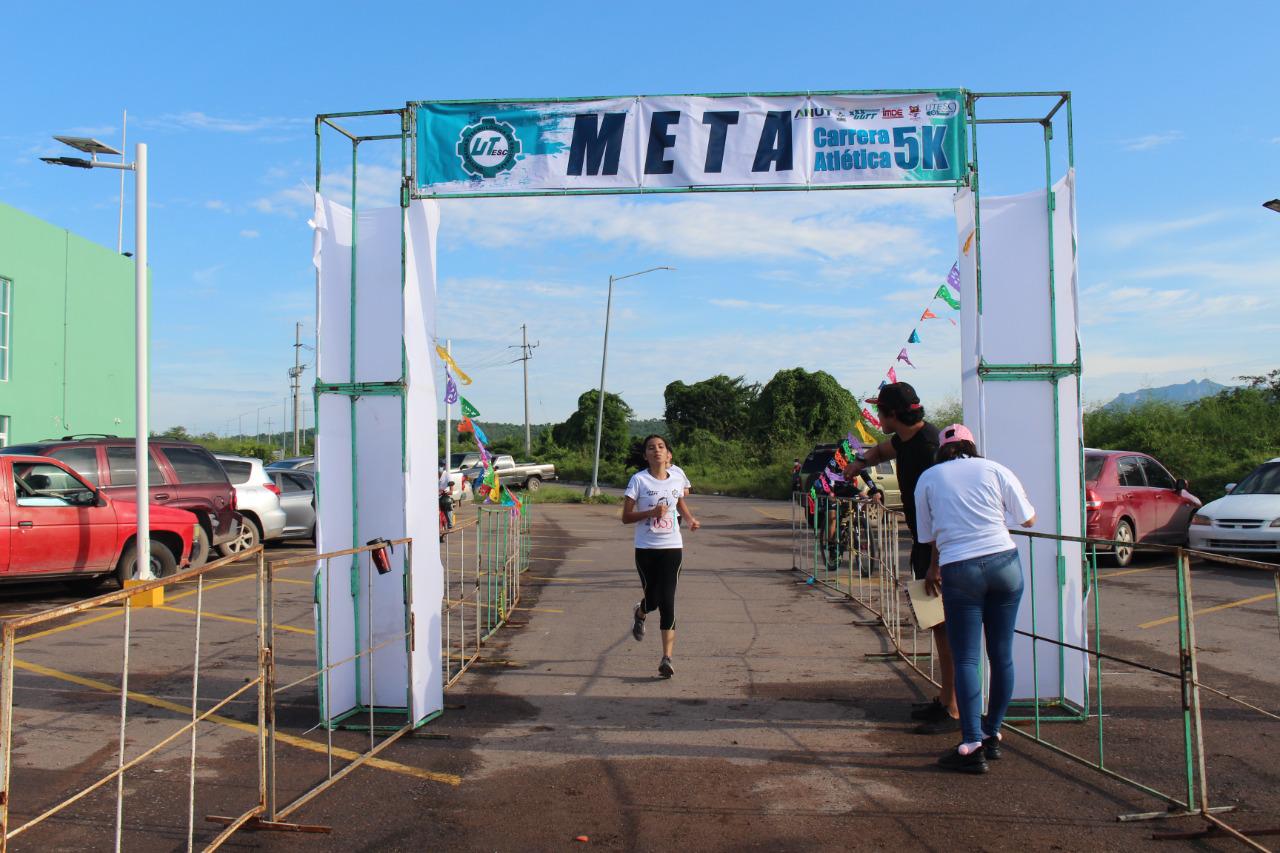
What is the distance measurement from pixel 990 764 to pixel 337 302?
484 cm

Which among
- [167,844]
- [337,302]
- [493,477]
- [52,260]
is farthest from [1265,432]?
[52,260]

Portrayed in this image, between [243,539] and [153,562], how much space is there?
356 cm

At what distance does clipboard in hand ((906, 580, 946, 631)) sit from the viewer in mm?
6289

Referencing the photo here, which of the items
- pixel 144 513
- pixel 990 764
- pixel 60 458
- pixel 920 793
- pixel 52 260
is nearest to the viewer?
pixel 920 793

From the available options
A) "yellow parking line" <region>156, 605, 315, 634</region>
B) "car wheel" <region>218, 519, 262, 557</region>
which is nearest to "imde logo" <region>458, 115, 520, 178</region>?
"yellow parking line" <region>156, 605, 315, 634</region>

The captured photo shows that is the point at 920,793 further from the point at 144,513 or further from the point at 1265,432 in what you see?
the point at 1265,432

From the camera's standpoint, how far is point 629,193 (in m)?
6.97

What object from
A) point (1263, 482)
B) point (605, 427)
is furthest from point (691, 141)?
point (605, 427)

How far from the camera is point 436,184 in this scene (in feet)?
22.6

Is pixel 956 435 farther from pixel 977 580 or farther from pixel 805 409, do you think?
pixel 805 409

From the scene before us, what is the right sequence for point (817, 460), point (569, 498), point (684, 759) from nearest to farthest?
point (684, 759)
point (817, 460)
point (569, 498)

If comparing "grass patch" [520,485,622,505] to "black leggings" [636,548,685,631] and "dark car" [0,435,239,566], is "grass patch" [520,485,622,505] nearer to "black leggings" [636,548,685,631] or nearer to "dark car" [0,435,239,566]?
"dark car" [0,435,239,566]

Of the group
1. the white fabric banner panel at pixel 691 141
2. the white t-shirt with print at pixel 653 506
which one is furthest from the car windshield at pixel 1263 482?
the white t-shirt with print at pixel 653 506

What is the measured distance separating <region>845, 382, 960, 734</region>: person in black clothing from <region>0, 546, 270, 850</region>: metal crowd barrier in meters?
3.87
